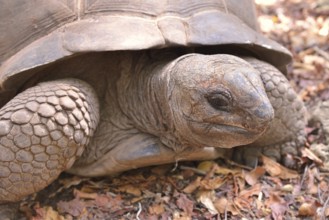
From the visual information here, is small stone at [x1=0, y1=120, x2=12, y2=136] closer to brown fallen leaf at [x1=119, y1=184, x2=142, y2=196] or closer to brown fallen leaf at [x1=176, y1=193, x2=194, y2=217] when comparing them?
brown fallen leaf at [x1=119, y1=184, x2=142, y2=196]

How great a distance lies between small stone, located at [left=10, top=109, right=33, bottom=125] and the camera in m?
3.02

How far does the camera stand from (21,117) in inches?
119

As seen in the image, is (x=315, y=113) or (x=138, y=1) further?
(x=315, y=113)

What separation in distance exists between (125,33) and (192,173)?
1154 millimetres

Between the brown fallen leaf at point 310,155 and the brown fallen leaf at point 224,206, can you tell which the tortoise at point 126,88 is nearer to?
the brown fallen leaf at point 310,155

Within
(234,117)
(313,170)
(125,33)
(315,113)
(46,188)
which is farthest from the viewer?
(315,113)

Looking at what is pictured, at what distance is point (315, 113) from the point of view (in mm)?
4480

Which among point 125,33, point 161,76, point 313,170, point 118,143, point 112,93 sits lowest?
point 313,170

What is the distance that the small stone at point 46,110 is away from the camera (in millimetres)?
3041

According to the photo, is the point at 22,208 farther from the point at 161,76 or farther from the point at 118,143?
the point at 161,76

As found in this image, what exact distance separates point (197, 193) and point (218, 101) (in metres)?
0.97

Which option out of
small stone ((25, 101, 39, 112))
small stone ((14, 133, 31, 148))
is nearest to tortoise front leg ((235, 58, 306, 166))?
small stone ((25, 101, 39, 112))

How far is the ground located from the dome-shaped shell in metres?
0.84

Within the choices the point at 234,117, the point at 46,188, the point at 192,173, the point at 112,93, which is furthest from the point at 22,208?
the point at 234,117
